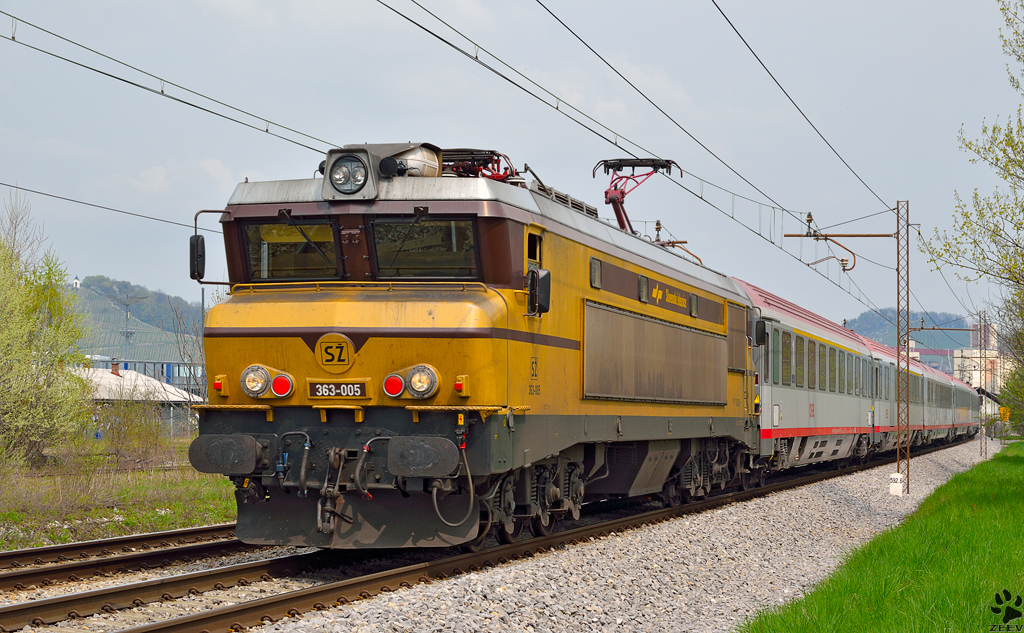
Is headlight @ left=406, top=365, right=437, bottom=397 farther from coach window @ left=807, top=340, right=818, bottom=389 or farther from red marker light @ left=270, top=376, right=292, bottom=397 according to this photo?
coach window @ left=807, top=340, right=818, bottom=389

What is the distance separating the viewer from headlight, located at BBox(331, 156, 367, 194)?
10609mm

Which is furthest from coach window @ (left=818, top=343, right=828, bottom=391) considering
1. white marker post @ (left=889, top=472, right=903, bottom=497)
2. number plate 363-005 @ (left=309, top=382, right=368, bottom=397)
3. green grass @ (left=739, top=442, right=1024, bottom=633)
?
number plate 363-005 @ (left=309, top=382, right=368, bottom=397)

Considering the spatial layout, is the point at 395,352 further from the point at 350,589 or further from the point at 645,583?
the point at 645,583

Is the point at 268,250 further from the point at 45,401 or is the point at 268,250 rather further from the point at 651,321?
the point at 45,401

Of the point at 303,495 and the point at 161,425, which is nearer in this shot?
the point at 303,495

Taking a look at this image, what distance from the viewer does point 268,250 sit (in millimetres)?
10977

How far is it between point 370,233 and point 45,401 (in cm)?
1510

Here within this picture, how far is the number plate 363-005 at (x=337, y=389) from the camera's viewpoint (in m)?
10.0

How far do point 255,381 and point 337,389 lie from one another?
2.87 feet

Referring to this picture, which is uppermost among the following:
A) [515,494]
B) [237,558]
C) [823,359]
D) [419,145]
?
[419,145]

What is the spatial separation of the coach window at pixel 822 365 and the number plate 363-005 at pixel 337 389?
1850 cm

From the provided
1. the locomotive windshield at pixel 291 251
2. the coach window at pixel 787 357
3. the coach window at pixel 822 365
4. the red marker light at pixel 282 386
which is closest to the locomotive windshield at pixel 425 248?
the locomotive windshield at pixel 291 251

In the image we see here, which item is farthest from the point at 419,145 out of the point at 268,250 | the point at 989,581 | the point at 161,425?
the point at 161,425

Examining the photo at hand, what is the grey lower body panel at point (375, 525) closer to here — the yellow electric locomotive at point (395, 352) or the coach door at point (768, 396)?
the yellow electric locomotive at point (395, 352)
